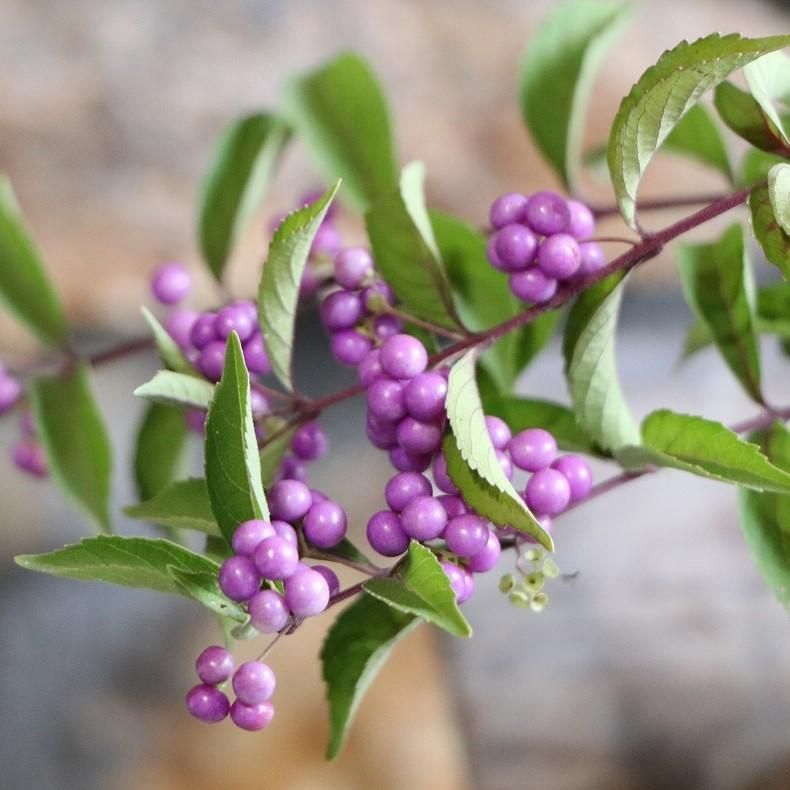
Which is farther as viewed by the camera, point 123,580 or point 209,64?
point 209,64

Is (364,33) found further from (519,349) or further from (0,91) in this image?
(519,349)

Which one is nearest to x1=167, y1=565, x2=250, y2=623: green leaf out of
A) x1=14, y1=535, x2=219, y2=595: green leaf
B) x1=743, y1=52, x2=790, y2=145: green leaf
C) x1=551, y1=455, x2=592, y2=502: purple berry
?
x1=14, y1=535, x2=219, y2=595: green leaf

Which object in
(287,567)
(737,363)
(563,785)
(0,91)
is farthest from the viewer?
(0,91)

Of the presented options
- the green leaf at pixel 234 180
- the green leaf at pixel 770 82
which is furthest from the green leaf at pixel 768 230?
the green leaf at pixel 234 180

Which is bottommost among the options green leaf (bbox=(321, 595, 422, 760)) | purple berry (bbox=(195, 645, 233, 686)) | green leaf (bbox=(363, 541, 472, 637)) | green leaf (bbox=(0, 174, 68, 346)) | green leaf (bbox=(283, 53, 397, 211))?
green leaf (bbox=(321, 595, 422, 760))

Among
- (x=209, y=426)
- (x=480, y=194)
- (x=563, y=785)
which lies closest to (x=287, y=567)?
(x=209, y=426)

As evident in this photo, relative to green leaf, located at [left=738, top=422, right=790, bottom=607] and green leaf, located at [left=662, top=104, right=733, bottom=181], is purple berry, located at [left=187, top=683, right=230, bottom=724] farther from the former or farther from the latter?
green leaf, located at [left=662, top=104, right=733, bottom=181]

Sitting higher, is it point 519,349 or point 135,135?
point 135,135

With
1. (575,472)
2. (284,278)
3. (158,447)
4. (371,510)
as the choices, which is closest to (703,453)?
(575,472)
